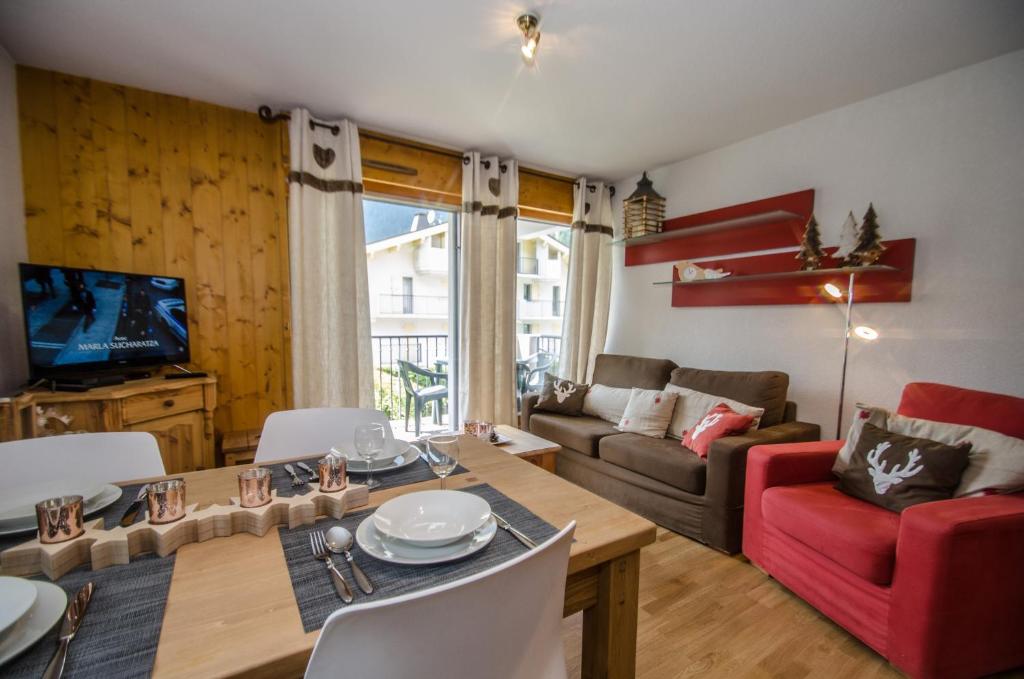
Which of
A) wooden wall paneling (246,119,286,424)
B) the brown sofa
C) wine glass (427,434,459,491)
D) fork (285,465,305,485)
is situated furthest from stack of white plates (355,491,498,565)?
wooden wall paneling (246,119,286,424)

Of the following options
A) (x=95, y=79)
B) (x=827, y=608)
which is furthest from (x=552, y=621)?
(x=95, y=79)

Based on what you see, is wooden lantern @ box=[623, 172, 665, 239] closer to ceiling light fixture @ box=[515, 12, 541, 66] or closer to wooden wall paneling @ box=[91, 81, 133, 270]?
ceiling light fixture @ box=[515, 12, 541, 66]

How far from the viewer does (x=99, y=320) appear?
222 cm

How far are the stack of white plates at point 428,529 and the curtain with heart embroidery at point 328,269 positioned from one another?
7.42 ft

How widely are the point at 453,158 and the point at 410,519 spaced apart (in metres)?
3.20

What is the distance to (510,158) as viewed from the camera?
3.65 metres

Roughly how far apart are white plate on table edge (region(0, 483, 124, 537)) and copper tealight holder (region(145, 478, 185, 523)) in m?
0.16

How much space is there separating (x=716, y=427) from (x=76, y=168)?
388cm

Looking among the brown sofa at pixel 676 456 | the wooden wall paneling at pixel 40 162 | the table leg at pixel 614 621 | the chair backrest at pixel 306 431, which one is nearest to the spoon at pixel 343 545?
the table leg at pixel 614 621

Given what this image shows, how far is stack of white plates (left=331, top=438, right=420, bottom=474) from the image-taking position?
3.99ft

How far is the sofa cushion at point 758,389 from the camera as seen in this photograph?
2.66m

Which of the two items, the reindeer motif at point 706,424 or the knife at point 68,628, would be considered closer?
the knife at point 68,628

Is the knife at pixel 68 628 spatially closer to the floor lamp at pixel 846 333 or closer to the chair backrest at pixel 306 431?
the chair backrest at pixel 306 431

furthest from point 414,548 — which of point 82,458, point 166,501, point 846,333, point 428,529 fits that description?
point 846,333
